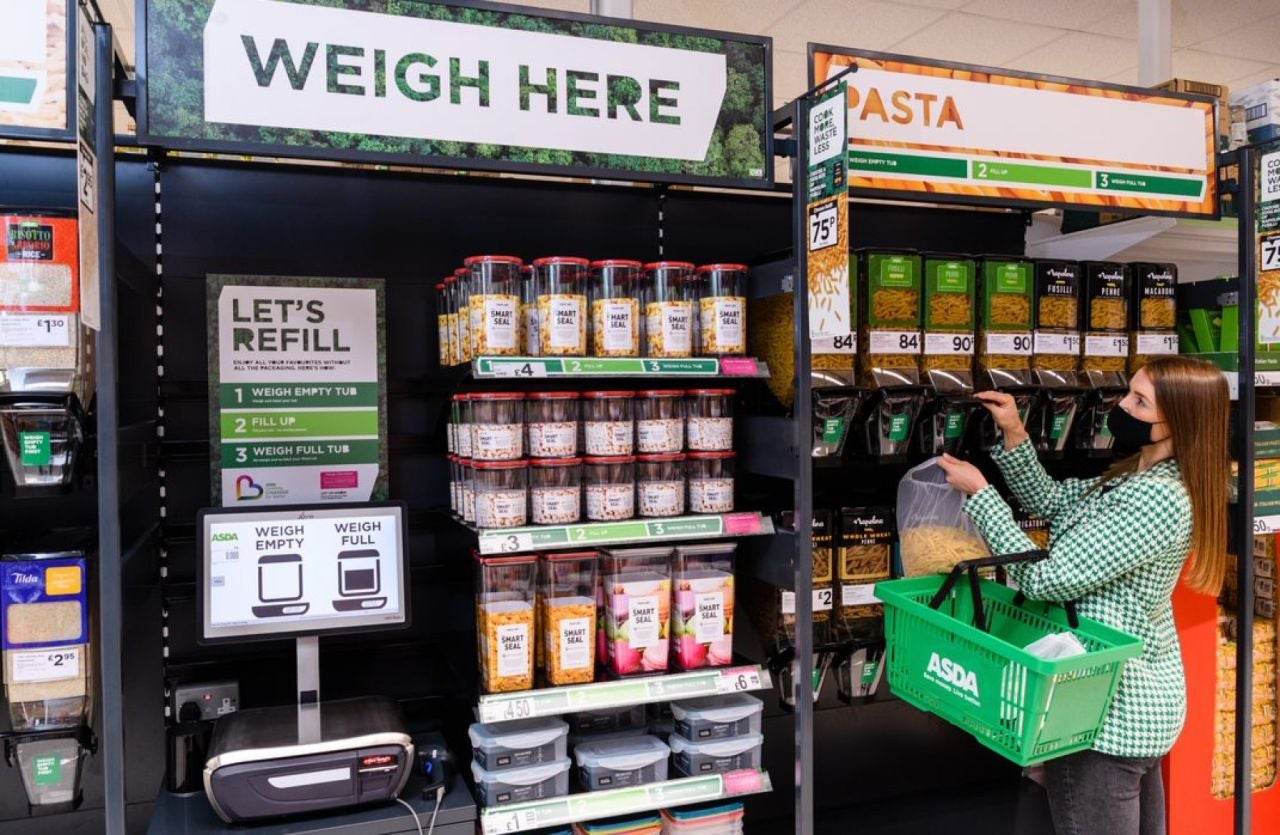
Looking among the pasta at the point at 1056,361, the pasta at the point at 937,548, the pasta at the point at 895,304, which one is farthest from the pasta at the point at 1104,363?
the pasta at the point at 937,548

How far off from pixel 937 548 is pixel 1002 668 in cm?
49

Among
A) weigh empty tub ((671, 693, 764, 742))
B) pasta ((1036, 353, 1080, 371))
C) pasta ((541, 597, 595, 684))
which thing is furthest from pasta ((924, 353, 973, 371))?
pasta ((541, 597, 595, 684))

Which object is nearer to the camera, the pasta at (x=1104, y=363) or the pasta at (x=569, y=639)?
the pasta at (x=569, y=639)

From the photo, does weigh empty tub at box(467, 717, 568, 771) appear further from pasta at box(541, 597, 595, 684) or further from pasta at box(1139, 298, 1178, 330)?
pasta at box(1139, 298, 1178, 330)

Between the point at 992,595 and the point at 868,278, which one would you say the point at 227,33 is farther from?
the point at 992,595

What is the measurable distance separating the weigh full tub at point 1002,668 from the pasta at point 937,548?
54 mm

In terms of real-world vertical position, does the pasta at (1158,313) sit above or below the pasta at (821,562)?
above

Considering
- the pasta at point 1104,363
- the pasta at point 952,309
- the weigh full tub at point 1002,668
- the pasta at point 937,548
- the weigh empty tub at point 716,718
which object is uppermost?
the pasta at point 952,309

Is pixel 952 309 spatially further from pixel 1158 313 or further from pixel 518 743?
pixel 518 743

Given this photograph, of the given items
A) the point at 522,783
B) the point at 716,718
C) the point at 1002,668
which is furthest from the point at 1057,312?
the point at 522,783

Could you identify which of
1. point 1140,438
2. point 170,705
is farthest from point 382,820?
point 1140,438

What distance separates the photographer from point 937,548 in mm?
2641

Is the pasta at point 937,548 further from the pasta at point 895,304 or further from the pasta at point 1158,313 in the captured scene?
the pasta at point 1158,313

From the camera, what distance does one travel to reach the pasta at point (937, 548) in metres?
2.62
